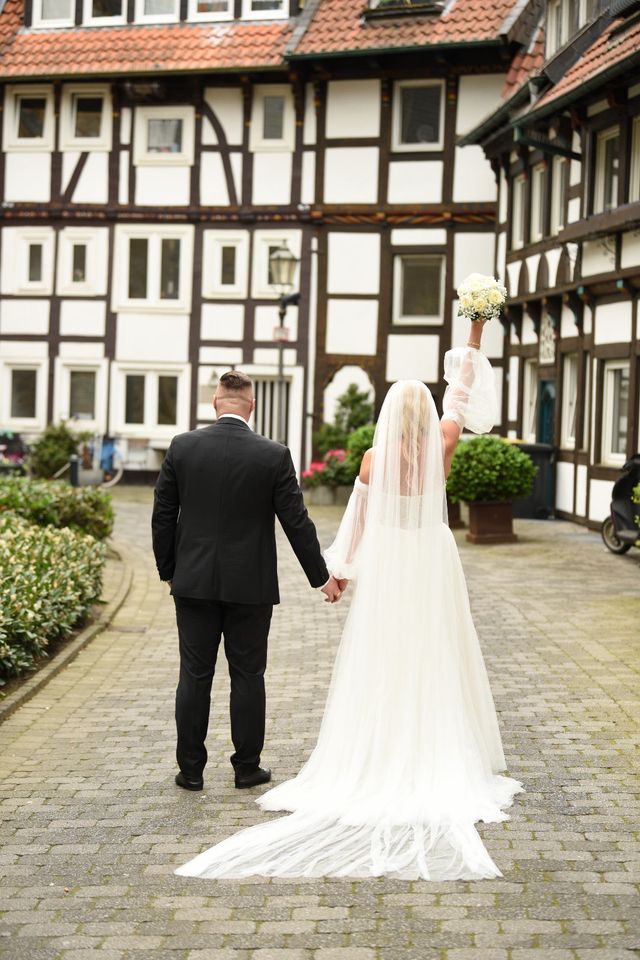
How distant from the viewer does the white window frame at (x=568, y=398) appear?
72.9ft

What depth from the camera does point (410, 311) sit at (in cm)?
2872

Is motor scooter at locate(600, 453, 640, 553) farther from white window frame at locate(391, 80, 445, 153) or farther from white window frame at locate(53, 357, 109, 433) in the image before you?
white window frame at locate(53, 357, 109, 433)

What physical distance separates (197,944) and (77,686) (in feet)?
16.5

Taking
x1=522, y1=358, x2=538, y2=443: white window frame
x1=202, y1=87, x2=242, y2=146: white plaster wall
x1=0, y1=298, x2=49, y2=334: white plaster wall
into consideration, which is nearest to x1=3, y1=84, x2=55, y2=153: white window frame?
x1=0, y1=298, x2=49, y2=334: white plaster wall

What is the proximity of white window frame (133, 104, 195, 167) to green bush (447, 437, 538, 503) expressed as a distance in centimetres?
1331

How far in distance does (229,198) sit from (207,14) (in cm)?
418

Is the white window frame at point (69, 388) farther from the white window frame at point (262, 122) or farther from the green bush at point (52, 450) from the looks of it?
the white window frame at point (262, 122)

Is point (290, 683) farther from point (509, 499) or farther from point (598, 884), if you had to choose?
point (509, 499)

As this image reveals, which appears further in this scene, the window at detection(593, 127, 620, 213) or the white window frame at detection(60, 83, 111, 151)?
the white window frame at detection(60, 83, 111, 151)

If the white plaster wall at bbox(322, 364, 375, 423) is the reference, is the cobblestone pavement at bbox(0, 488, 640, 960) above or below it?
below

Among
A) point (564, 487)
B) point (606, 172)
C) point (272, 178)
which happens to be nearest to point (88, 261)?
point (272, 178)

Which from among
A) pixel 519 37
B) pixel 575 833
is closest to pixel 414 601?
pixel 575 833

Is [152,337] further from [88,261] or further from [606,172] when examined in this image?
[606,172]

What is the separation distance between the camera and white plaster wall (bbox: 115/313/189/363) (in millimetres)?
29828
